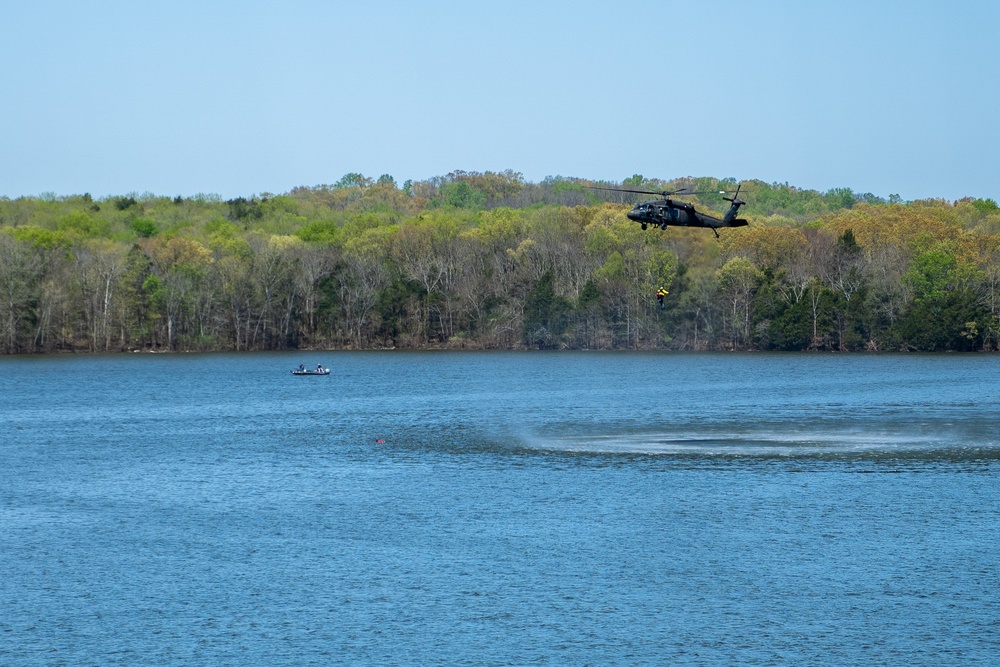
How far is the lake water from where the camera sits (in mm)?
31562

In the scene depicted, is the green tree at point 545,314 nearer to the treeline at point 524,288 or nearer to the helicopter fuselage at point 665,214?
the treeline at point 524,288

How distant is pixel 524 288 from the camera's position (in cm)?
15088

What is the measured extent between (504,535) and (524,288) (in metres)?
110

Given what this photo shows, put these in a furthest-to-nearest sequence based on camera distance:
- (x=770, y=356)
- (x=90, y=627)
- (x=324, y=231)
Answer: (x=324, y=231)
(x=770, y=356)
(x=90, y=627)

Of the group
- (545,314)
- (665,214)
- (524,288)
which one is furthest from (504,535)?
(524,288)

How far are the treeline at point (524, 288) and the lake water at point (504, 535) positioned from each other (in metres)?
57.5

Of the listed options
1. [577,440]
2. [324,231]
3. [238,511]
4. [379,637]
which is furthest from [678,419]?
[324,231]

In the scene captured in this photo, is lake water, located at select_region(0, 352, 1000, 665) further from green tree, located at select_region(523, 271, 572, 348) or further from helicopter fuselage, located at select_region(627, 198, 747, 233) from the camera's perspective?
green tree, located at select_region(523, 271, 572, 348)

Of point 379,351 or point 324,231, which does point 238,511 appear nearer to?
point 379,351

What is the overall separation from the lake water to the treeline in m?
57.5

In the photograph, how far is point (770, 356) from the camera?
447 feet

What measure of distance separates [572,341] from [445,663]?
397 feet

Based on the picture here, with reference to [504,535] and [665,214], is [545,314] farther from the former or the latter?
[504,535]

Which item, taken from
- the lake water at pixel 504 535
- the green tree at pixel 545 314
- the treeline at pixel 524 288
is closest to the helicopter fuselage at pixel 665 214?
the lake water at pixel 504 535
